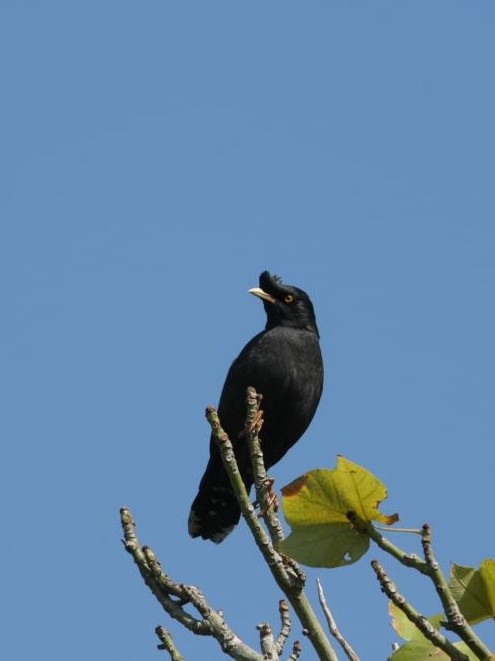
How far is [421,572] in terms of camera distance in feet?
8.50

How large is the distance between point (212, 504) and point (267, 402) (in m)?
1.05

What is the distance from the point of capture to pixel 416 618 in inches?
106

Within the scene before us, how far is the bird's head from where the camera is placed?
934 cm

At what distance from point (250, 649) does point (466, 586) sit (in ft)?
3.93

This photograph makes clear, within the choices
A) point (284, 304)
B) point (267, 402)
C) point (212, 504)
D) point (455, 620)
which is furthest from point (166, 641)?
point (284, 304)

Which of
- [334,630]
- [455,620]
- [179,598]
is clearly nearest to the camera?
[455,620]

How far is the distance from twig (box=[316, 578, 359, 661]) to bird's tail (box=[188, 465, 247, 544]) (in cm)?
494

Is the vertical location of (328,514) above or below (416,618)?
above

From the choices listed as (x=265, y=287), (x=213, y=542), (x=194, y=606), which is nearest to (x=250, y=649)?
(x=194, y=606)

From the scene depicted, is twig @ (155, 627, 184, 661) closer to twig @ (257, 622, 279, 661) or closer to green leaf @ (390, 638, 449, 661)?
twig @ (257, 622, 279, 661)

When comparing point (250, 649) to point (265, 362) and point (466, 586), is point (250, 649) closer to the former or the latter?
point (466, 586)

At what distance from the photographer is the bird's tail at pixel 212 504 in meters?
8.77

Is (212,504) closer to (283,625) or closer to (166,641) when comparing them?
(283,625)

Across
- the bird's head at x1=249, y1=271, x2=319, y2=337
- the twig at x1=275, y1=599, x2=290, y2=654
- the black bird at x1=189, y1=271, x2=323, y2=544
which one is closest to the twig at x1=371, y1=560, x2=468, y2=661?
the twig at x1=275, y1=599, x2=290, y2=654
